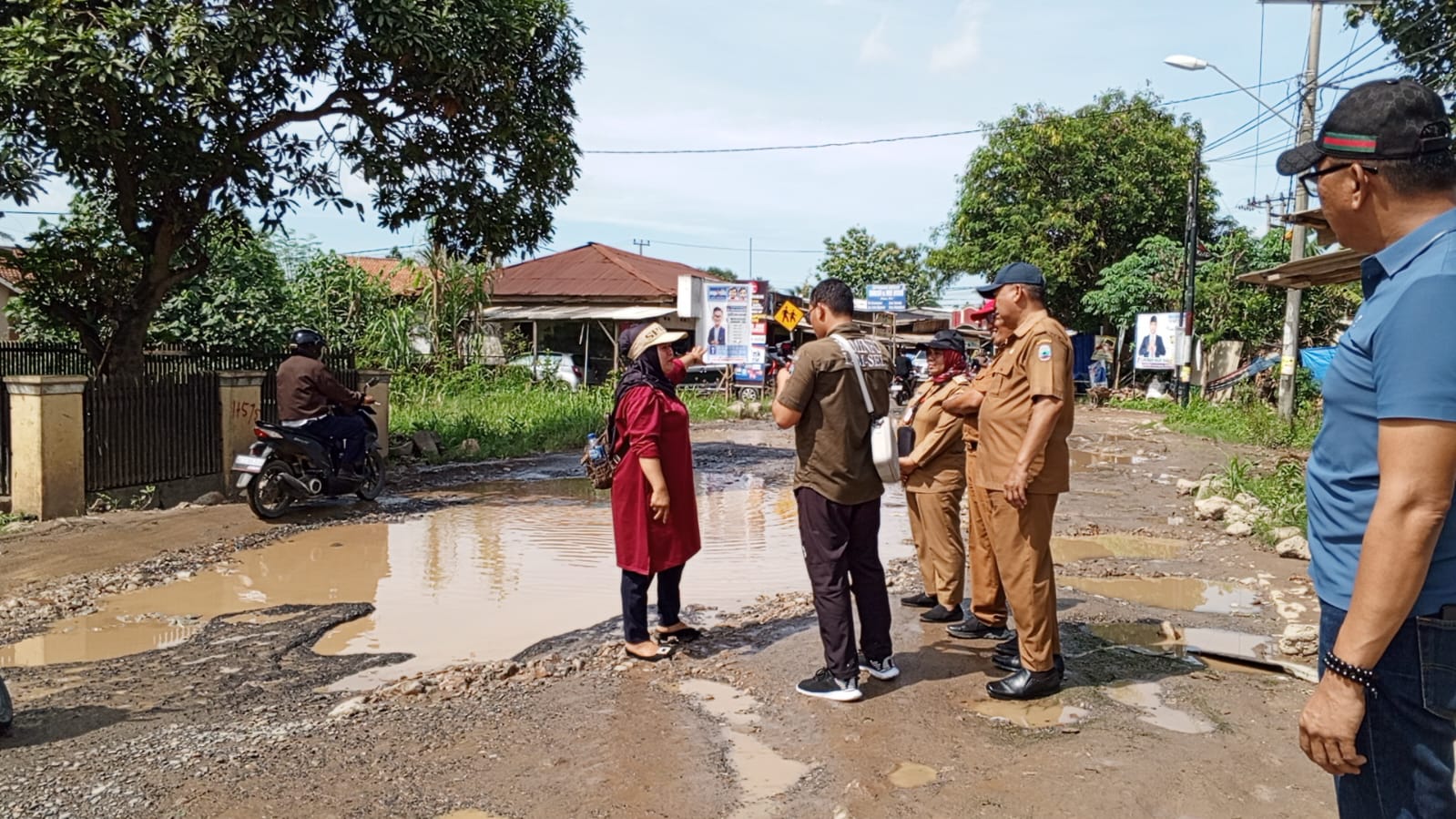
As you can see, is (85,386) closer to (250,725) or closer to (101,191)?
(101,191)

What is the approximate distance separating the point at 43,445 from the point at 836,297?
741cm

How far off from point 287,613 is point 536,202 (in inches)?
Result: 275

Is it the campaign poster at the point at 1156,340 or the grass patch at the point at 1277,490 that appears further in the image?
the campaign poster at the point at 1156,340

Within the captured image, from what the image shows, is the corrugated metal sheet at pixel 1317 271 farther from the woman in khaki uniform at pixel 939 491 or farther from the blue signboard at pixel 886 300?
the blue signboard at pixel 886 300

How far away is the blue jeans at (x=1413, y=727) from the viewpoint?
1.93 m

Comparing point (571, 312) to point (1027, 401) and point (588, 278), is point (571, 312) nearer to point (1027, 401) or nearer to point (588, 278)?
point (588, 278)

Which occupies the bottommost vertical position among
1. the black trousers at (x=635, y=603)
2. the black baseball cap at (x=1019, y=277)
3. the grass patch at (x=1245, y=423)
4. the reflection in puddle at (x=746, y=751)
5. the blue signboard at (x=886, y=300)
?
the reflection in puddle at (x=746, y=751)

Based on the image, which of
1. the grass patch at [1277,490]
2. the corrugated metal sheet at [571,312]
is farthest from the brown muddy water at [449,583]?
the corrugated metal sheet at [571,312]

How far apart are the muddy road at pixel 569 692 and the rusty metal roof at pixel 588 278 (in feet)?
68.4

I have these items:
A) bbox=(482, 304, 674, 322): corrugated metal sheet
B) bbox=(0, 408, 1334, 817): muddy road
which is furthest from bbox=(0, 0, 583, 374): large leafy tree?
bbox=(482, 304, 674, 322): corrugated metal sheet

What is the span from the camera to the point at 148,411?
9.83 metres

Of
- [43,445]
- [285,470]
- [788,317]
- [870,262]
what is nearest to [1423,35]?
[788,317]

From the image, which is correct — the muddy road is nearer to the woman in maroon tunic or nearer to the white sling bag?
the woman in maroon tunic

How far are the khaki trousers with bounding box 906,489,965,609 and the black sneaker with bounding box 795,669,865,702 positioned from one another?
1.35m
